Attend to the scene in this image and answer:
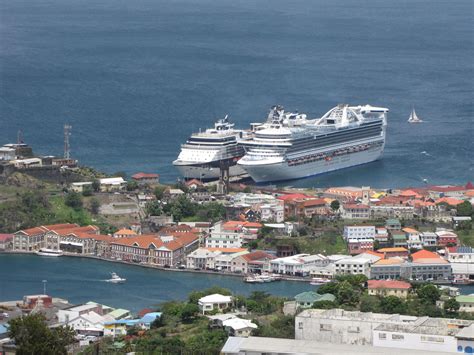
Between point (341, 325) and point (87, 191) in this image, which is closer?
point (341, 325)

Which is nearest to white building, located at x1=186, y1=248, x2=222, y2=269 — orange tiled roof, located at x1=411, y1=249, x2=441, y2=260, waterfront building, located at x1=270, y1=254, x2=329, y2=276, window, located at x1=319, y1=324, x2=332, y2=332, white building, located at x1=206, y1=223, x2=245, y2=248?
white building, located at x1=206, y1=223, x2=245, y2=248

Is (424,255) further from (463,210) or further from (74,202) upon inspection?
(74,202)

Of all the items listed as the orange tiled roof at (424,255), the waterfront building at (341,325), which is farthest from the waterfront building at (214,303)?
the orange tiled roof at (424,255)

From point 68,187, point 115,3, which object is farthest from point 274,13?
point 68,187

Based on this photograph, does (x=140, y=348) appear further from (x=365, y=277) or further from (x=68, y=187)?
(x=68, y=187)

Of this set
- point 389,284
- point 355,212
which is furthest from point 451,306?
point 355,212

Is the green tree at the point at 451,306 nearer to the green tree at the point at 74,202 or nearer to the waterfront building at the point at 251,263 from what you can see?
the waterfront building at the point at 251,263
